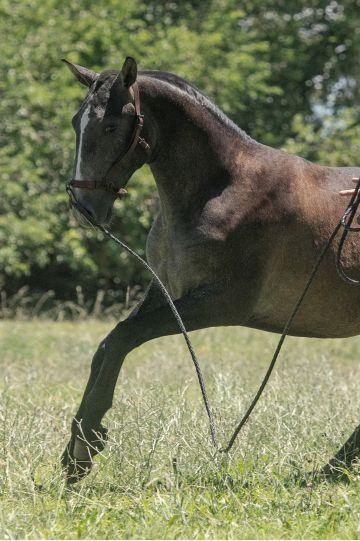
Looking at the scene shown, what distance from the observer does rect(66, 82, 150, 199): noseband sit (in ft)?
14.1

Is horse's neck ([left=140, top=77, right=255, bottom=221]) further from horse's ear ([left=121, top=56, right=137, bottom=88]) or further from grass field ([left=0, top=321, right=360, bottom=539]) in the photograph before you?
grass field ([left=0, top=321, right=360, bottom=539])

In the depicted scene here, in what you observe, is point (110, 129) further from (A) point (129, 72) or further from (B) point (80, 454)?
(B) point (80, 454)

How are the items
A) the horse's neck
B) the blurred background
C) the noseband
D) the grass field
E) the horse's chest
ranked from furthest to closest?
1. the blurred background
2. the horse's neck
3. the horse's chest
4. the noseband
5. the grass field

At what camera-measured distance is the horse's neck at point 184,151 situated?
454 centimetres

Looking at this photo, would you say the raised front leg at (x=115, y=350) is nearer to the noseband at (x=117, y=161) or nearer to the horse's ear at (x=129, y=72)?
the noseband at (x=117, y=161)

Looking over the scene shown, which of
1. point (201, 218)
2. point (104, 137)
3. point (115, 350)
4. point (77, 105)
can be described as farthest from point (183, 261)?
point (77, 105)

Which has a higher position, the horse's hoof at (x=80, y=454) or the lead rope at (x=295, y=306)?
the lead rope at (x=295, y=306)

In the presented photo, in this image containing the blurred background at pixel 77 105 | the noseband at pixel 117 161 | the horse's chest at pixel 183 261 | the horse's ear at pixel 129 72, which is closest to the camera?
the horse's ear at pixel 129 72

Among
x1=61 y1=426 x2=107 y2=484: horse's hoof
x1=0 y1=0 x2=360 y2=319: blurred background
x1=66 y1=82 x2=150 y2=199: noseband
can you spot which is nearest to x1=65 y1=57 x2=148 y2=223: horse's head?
x1=66 y1=82 x2=150 y2=199: noseband

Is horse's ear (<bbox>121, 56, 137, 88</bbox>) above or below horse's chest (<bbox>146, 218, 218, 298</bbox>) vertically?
above

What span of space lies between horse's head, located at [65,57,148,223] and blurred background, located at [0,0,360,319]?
290 inches

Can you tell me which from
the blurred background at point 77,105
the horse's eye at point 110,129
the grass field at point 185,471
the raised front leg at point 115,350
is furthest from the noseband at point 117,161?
the blurred background at point 77,105

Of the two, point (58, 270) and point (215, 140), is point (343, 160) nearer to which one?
point (58, 270)

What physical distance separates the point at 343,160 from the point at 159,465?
487 inches
